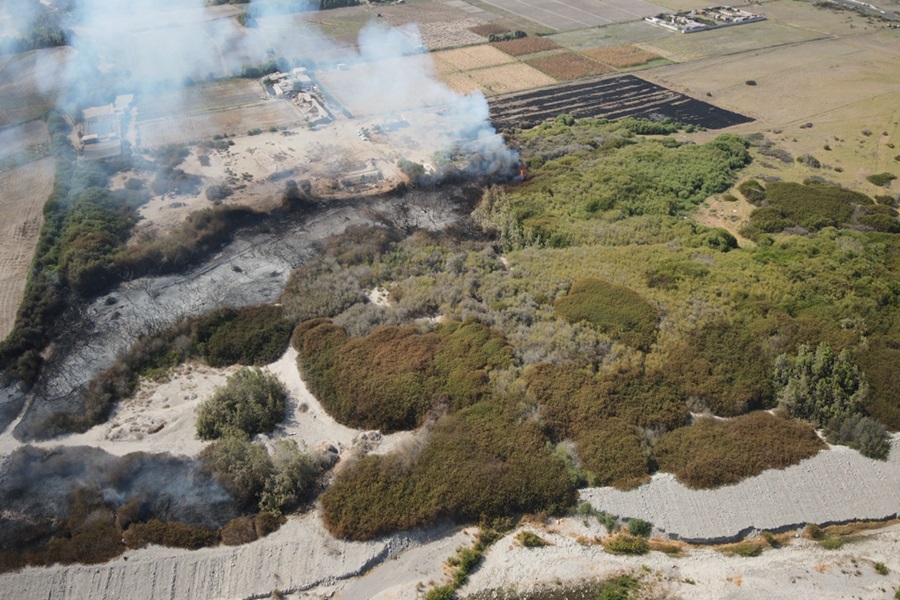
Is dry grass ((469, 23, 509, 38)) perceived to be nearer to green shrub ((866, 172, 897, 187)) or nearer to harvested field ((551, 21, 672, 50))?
harvested field ((551, 21, 672, 50))

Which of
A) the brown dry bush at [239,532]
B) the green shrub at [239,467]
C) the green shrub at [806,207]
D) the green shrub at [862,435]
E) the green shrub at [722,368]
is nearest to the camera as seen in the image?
the brown dry bush at [239,532]

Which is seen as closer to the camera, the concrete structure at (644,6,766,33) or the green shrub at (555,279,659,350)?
the green shrub at (555,279,659,350)

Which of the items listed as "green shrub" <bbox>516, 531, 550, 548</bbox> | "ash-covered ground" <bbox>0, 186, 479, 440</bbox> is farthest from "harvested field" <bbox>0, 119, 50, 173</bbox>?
"green shrub" <bbox>516, 531, 550, 548</bbox>

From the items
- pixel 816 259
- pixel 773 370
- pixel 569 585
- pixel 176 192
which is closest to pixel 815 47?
pixel 816 259

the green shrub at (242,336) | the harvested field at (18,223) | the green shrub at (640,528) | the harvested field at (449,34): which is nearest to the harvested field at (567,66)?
the harvested field at (449,34)

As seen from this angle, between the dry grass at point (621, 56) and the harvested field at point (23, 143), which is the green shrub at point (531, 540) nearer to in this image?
the harvested field at point (23, 143)

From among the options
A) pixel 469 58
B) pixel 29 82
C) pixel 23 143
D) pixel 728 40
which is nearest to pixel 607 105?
pixel 469 58
